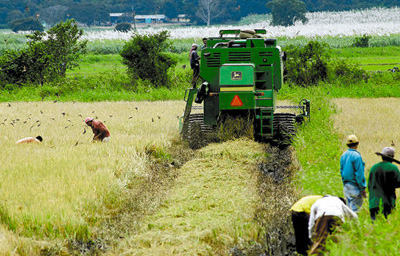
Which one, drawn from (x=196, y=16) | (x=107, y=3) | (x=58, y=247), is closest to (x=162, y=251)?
(x=58, y=247)

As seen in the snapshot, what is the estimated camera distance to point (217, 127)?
13.4 m

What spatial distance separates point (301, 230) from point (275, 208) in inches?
Result: 74.5

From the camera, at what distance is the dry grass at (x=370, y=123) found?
11086 millimetres

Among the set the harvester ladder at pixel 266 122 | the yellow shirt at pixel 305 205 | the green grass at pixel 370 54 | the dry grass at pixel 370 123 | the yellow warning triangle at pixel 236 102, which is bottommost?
the green grass at pixel 370 54

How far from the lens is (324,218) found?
5.66 metres


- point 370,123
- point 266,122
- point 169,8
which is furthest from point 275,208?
point 169,8

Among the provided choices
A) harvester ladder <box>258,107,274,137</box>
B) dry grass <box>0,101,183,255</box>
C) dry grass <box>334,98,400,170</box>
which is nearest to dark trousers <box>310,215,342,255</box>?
dry grass <box>0,101,183,255</box>

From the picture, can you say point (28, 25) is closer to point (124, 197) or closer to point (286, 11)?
point (286, 11)

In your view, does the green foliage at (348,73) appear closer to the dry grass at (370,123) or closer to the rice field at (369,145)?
the rice field at (369,145)

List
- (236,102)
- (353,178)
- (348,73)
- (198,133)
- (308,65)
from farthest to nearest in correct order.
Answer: (348,73) < (308,65) < (198,133) < (236,102) < (353,178)

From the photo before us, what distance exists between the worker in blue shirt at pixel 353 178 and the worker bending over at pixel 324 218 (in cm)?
114

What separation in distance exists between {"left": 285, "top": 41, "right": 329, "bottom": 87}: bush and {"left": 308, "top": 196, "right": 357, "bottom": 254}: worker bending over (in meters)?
22.5

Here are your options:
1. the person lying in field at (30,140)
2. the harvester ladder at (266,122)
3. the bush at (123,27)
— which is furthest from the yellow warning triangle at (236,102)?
the bush at (123,27)

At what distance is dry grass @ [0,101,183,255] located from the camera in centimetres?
712
